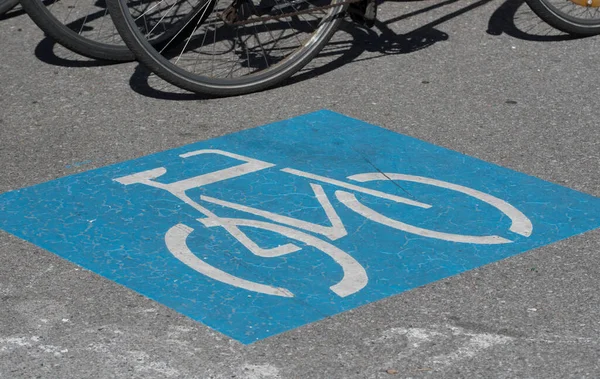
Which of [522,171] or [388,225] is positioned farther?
[522,171]

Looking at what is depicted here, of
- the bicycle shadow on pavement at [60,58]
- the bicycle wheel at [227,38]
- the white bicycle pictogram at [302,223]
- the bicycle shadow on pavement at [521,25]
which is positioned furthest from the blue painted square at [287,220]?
the bicycle shadow on pavement at [521,25]

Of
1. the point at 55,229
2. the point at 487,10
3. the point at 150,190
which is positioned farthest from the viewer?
the point at 487,10

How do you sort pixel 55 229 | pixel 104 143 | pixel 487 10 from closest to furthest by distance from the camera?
pixel 55 229
pixel 104 143
pixel 487 10

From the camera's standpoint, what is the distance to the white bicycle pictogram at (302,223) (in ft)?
14.9

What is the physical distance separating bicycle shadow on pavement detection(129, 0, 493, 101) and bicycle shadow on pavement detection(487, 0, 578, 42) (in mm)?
286

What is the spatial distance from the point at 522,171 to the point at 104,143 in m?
2.03

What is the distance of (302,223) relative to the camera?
195 inches

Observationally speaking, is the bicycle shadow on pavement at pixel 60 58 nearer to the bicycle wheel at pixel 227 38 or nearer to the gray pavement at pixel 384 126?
the gray pavement at pixel 384 126

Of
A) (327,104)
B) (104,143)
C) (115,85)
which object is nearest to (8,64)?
(115,85)

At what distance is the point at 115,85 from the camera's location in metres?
6.60

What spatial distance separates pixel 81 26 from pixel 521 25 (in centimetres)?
275

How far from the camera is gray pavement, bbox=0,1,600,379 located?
13.0 ft

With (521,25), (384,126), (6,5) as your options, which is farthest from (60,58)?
(521,25)

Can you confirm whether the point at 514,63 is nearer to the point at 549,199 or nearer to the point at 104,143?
the point at 549,199
